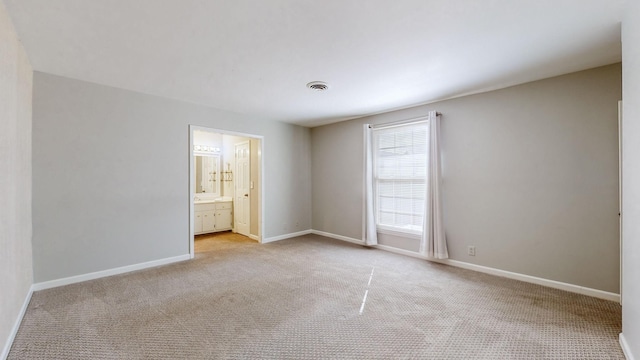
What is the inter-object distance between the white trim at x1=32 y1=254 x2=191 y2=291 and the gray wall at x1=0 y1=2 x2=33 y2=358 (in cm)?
18

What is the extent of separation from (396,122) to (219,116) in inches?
116

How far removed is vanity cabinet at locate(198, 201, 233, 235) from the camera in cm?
569

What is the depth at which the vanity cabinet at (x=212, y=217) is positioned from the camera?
18.7 ft

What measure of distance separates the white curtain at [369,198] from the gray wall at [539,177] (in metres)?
0.88

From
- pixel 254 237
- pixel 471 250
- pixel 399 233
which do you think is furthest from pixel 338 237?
pixel 471 250

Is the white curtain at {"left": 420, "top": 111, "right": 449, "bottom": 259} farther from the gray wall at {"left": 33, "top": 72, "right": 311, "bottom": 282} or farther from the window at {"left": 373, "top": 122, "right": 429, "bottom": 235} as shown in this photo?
the gray wall at {"left": 33, "top": 72, "right": 311, "bottom": 282}

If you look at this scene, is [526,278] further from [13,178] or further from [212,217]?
[212,217]

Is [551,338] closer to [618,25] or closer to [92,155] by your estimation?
[618,25]

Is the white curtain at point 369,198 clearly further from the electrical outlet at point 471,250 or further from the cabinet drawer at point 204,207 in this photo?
the cabinet drawer at point 204,207

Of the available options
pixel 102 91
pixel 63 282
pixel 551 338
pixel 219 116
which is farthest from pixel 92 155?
pixel 551 338

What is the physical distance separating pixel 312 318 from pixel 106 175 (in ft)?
10.1

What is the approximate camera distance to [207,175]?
638cm

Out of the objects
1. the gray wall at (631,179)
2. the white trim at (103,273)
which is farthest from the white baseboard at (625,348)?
the white trim at (103,273)

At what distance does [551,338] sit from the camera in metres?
2.08
